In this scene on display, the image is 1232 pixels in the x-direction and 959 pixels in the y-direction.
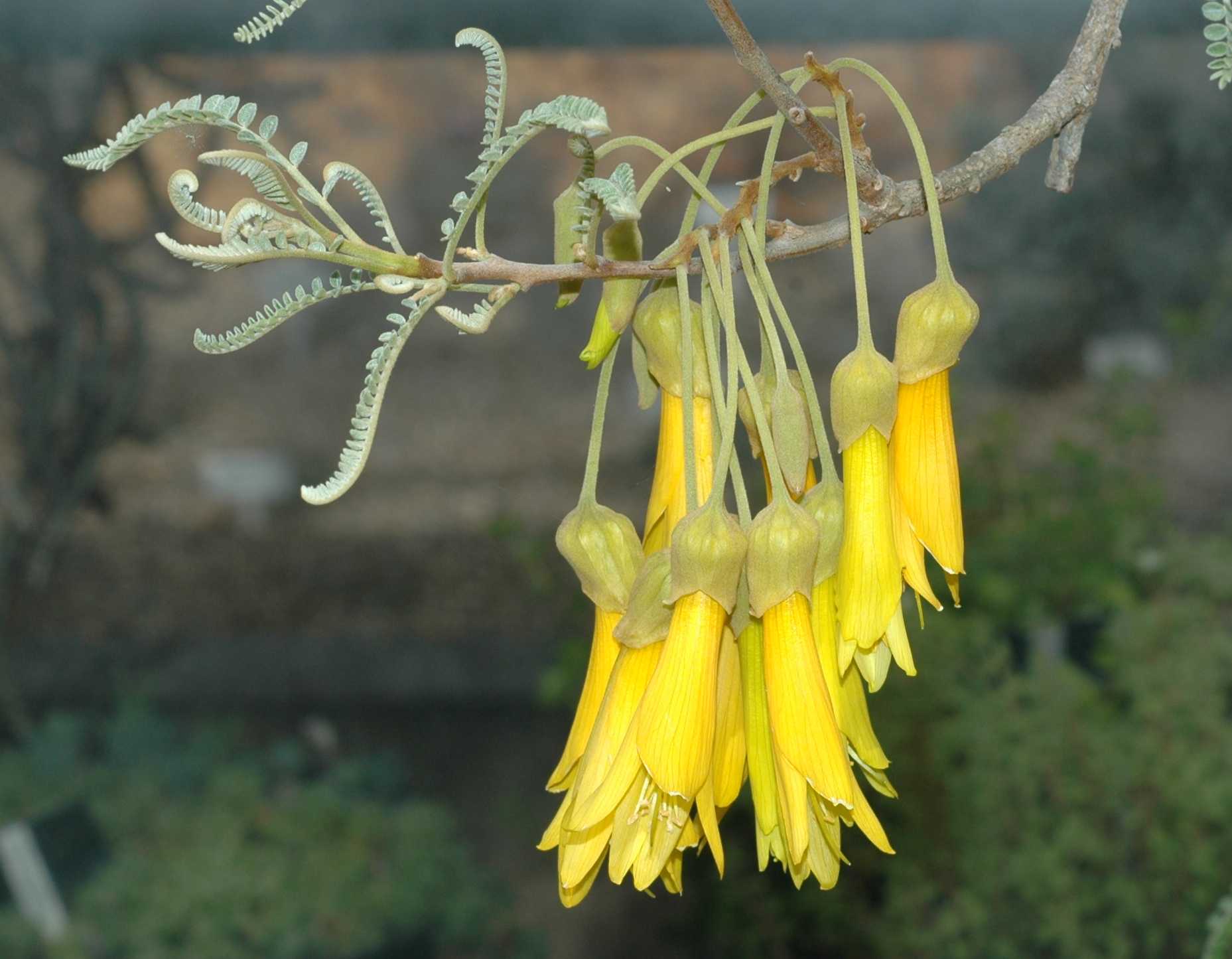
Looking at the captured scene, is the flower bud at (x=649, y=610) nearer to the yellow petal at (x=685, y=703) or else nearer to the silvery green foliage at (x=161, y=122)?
the yellow petal at (x=685, y=703)

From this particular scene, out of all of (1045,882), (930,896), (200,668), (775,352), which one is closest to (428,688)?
(200,668)

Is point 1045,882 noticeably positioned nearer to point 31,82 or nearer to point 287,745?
point 287,745

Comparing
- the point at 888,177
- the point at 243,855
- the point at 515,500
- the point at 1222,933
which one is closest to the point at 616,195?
the point at 888,177

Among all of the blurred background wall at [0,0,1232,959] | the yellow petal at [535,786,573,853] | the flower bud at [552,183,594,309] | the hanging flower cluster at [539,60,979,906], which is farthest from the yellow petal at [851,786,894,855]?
the blurred background wall at [0,0,1232,959]

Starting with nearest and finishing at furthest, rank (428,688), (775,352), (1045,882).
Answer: (775,352)
(1045,882)
(428,688)

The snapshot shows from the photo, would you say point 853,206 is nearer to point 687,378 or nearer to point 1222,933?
point 687,378

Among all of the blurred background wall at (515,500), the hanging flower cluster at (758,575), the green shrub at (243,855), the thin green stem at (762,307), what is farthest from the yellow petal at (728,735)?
the green shrub at (243,855)

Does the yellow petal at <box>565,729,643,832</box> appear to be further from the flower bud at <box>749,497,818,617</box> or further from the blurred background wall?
the blurred background wall
